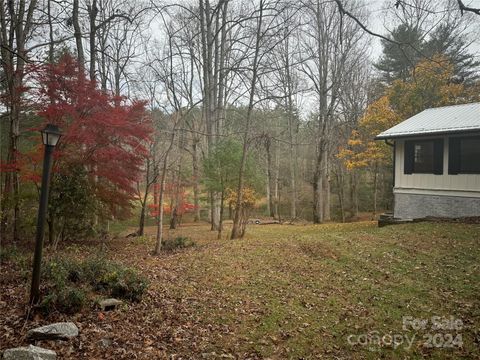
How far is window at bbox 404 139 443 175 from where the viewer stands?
46.5 ft

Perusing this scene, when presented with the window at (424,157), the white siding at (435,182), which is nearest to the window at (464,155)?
the white siding at (435,182)

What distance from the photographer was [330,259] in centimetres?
916

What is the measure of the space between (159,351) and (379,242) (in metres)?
8.43

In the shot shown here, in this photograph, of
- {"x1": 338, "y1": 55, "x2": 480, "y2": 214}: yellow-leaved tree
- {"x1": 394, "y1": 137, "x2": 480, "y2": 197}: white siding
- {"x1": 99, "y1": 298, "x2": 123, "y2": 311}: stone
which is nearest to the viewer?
{"x1": 99, "y1": 298, "x2": 123, "y2": 311}: stone

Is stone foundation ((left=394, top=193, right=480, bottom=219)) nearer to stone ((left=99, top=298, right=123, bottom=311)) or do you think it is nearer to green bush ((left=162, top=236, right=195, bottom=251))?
green bush ((left=162, top=236, right=195, bottom=251))

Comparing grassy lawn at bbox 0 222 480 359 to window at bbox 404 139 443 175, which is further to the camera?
window at bbox 404 139 443 175

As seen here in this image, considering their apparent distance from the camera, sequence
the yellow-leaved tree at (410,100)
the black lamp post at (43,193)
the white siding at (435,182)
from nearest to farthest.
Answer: the black lamp post at (43,193)
the white siding at (435,182)
the yellow-leaved tree at (410,100)

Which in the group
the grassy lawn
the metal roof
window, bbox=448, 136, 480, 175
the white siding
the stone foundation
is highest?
the metal roof

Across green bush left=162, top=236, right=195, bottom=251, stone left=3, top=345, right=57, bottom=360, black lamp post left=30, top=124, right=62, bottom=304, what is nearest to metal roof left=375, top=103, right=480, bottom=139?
green bush left=162, top=236, right=195, bottom=251

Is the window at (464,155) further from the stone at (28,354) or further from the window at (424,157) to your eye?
the stone at (28,354)

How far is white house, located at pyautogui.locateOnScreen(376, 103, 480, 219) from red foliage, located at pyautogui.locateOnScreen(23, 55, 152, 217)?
11447 millimetres

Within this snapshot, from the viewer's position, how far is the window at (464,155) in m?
13.2

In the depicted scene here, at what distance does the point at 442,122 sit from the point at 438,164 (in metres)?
1.86

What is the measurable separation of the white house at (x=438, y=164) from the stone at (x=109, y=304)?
13418mm
